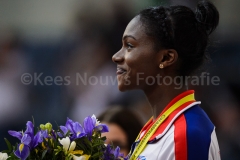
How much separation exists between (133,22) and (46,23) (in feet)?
7.89

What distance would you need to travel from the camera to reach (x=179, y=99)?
2109mm

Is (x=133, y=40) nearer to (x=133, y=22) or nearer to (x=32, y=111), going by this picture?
(x=133, y=22)

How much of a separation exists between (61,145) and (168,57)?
2.10 feet

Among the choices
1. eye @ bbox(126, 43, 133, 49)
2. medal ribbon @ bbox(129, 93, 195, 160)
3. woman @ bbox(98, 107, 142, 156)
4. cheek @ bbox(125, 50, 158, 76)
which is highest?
eye @ bbox(126, 43, 133, 49)

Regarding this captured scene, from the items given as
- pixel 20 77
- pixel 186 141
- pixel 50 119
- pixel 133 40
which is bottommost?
pixel 50 119

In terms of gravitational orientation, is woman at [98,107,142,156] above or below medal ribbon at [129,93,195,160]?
below

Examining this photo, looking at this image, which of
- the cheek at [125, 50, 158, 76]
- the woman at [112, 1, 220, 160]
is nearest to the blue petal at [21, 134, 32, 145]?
the woman at [112, 1, 220, 160]

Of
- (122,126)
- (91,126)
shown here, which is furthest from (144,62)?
(122,126)

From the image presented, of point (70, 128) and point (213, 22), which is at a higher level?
point (213, 22)

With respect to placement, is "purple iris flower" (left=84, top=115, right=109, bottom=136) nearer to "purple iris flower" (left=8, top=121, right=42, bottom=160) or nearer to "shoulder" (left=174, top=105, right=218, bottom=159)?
"purple iris flower" (left=8, top=121, right=42, bottom=160)

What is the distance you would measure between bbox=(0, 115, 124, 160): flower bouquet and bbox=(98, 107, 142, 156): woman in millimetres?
1023

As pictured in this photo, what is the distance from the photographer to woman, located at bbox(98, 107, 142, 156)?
3037mm

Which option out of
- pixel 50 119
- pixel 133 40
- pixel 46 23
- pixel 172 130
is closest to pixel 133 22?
pixel 133 40

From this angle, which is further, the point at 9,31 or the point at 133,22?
the point at 9,31
